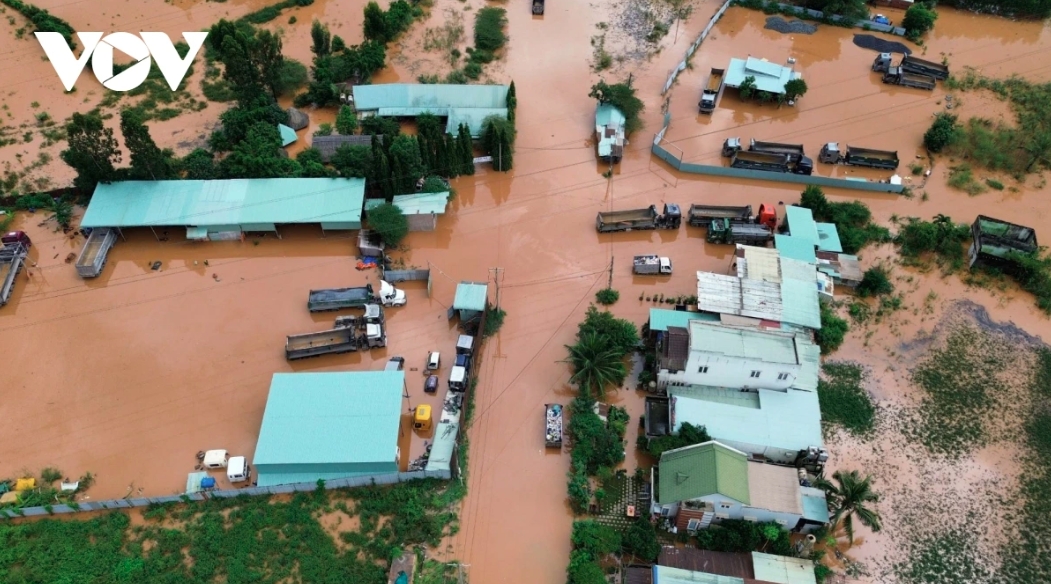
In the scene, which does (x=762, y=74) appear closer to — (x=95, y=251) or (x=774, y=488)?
(x=774, y=488)

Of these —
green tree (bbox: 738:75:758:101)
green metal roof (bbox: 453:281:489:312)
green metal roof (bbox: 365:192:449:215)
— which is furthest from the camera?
green tree (bbox: 738:75:758:101)

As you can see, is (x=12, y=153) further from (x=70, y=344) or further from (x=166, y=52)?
(x=70, y=344)

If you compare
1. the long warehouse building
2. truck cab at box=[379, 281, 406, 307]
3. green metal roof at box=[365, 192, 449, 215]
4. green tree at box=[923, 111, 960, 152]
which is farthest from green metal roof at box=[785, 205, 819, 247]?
the long warehouse building

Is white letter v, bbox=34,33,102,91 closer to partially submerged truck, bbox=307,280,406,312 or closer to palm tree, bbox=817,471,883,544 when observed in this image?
partially submerged truck, bbox=307,280,406,312

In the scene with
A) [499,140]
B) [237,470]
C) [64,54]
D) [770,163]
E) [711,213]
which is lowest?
[237,470]

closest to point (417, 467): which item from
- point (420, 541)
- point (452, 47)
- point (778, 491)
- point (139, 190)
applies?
point (420, 541)

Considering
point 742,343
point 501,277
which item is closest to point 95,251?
point 501,277
